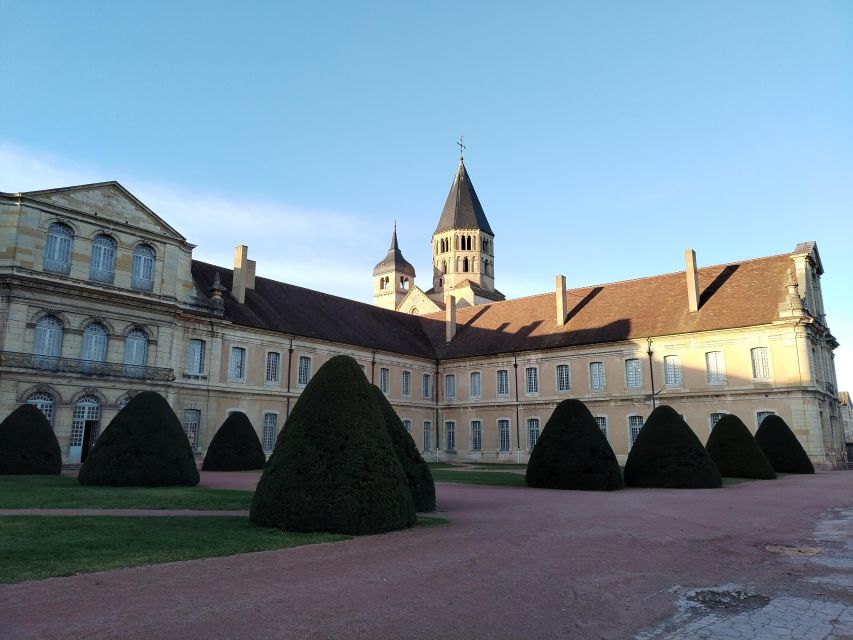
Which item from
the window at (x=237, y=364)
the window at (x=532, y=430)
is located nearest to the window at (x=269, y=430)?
the window at (x=237, y=364)

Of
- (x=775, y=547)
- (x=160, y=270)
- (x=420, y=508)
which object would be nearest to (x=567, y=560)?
(x=775, y=547)

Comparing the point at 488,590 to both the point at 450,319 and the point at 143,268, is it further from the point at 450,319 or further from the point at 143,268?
the point at 450,319

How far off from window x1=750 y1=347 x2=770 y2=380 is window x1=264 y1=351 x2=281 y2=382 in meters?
22.0

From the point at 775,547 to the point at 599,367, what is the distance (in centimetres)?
2537

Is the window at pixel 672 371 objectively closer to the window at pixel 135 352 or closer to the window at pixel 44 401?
the window at pixel 135 352

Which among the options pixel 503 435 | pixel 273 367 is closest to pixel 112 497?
pixel 273 367

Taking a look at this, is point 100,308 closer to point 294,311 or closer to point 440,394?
point 294,311

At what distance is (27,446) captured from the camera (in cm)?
1797

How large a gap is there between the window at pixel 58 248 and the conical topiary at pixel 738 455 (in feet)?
80.1

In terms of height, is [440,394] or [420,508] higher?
[440,394]

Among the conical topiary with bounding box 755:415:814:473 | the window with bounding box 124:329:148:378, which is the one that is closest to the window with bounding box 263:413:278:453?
the window with bounding box 124:329:148:378

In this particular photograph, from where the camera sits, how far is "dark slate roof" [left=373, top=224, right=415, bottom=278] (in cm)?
7794

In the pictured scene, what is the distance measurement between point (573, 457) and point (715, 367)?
1621 cm

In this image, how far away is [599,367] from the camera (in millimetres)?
33531
